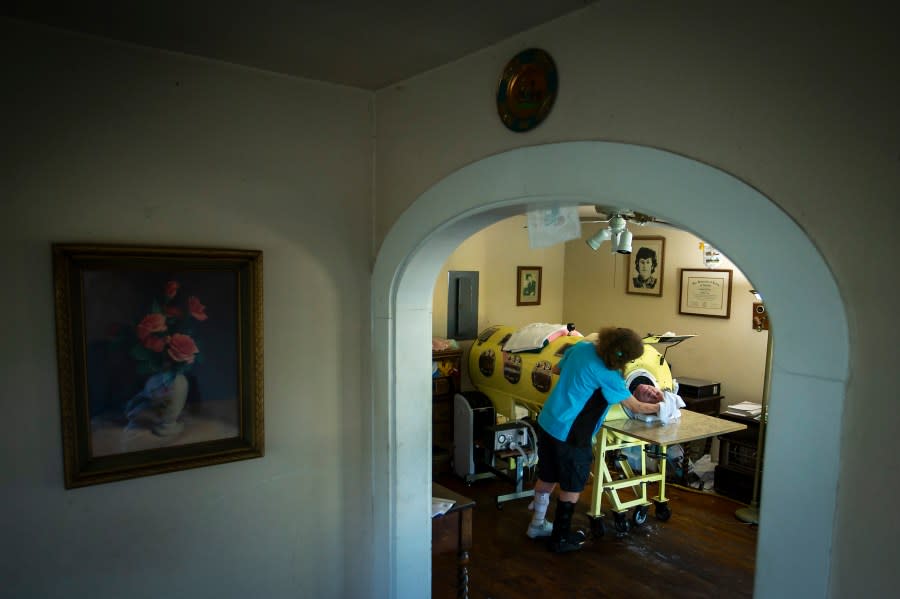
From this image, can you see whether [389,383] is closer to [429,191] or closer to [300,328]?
[300,328]

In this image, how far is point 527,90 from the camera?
1669 millimetres

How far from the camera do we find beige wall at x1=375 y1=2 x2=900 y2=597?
1.02 metres

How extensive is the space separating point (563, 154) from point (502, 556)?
3180 mm

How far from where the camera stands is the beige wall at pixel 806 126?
1018 millimetres

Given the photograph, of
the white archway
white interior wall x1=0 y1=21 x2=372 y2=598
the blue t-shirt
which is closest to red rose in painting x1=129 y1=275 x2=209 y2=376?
white interior wall x1=0 y1=21 x2=372 y2=598

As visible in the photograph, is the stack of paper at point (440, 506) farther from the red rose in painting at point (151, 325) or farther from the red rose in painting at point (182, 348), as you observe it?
the red rose in painting at point (151, 325)

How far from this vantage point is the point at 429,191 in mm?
2027

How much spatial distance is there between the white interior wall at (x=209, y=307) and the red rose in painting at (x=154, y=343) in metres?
0.27

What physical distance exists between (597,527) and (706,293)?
2624 mm

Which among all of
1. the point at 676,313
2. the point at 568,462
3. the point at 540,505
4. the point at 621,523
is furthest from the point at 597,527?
the point at 676,313

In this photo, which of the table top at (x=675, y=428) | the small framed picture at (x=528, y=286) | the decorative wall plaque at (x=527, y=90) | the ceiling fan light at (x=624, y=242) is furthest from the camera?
the small framed picture at (x=528, y=286)

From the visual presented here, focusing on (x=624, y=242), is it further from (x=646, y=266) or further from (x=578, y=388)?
(x=646, y=266)

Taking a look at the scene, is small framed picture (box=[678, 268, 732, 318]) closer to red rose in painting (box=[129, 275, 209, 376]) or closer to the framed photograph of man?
the framed photograph of man

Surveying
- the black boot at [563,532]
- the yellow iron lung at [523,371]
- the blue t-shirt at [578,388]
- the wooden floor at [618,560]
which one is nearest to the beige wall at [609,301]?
the yellow iron lung at [523,371]
